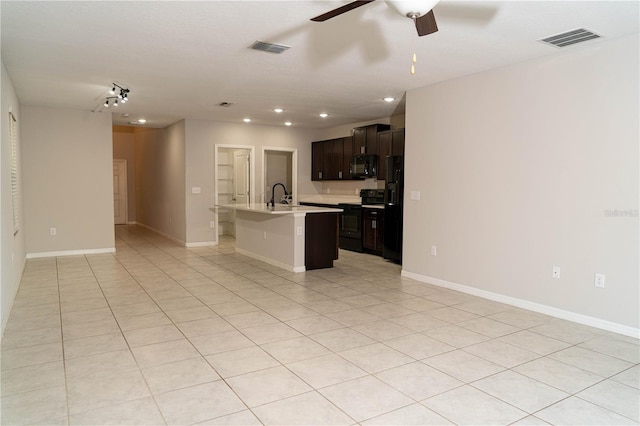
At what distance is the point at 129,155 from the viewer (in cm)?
1218

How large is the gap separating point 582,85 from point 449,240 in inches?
83.2

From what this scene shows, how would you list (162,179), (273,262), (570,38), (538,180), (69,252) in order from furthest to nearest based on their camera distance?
(162,179) → (69,252) → (273,262) → (538,180) → (570,38)

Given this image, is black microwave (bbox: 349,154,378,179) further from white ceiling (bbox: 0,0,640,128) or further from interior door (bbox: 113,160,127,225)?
interior door (bbox: 113,160,127,225)

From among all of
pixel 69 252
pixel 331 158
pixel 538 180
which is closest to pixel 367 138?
pixel 331 158

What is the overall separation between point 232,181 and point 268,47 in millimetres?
6182

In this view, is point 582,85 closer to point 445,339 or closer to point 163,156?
A: point 445,339

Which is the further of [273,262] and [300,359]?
[273,262]

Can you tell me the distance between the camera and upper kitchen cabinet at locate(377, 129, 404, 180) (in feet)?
23.0

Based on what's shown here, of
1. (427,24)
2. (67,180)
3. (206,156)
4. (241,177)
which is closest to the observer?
(427,24)

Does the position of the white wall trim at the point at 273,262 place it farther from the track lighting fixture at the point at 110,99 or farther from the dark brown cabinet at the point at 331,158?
the track lighting fixture at the point at 110,99

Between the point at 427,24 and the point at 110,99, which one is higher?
the point at 110,99

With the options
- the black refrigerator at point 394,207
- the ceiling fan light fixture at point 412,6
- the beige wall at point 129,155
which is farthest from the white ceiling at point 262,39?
the beige wall at point 129,155

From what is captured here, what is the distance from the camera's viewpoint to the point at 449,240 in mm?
5062

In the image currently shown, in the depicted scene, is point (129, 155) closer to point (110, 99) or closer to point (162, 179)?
point (162, 179)
